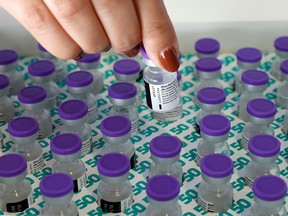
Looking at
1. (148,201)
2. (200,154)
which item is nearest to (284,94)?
(200,154)

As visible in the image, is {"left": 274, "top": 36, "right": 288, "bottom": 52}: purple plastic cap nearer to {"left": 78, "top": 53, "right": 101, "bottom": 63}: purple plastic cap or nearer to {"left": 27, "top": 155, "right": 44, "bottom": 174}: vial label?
{"left": 78, "top": 53, "right": 101, "bottom": 63}: purple plastic cap

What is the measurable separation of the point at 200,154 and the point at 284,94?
0.22 m

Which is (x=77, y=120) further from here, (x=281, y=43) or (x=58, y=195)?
(x=281, y=43)

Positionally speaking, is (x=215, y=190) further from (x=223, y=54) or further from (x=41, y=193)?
(x=223, y=54)

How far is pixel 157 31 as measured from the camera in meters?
0.91

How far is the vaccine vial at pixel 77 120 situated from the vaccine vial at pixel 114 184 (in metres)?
0.10

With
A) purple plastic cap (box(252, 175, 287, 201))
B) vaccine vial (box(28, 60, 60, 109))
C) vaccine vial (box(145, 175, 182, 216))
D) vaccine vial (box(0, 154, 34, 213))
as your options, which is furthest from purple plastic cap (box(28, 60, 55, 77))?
purple plastic cap (box(252, 175, 287, 201))

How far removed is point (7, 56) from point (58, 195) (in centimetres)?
43

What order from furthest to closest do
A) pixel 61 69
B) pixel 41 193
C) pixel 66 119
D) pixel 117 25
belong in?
pixel 61 69 → pixel 66 119 → pixel 41 193 → pixel 117 25

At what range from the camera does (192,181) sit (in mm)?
1086

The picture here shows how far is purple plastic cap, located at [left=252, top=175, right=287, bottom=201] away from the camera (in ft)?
3.18

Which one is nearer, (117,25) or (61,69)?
(117,25)

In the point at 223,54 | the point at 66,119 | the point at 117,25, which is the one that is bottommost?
the point at 223,54

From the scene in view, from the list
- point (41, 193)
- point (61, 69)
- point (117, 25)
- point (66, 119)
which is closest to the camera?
point (117, 25)
